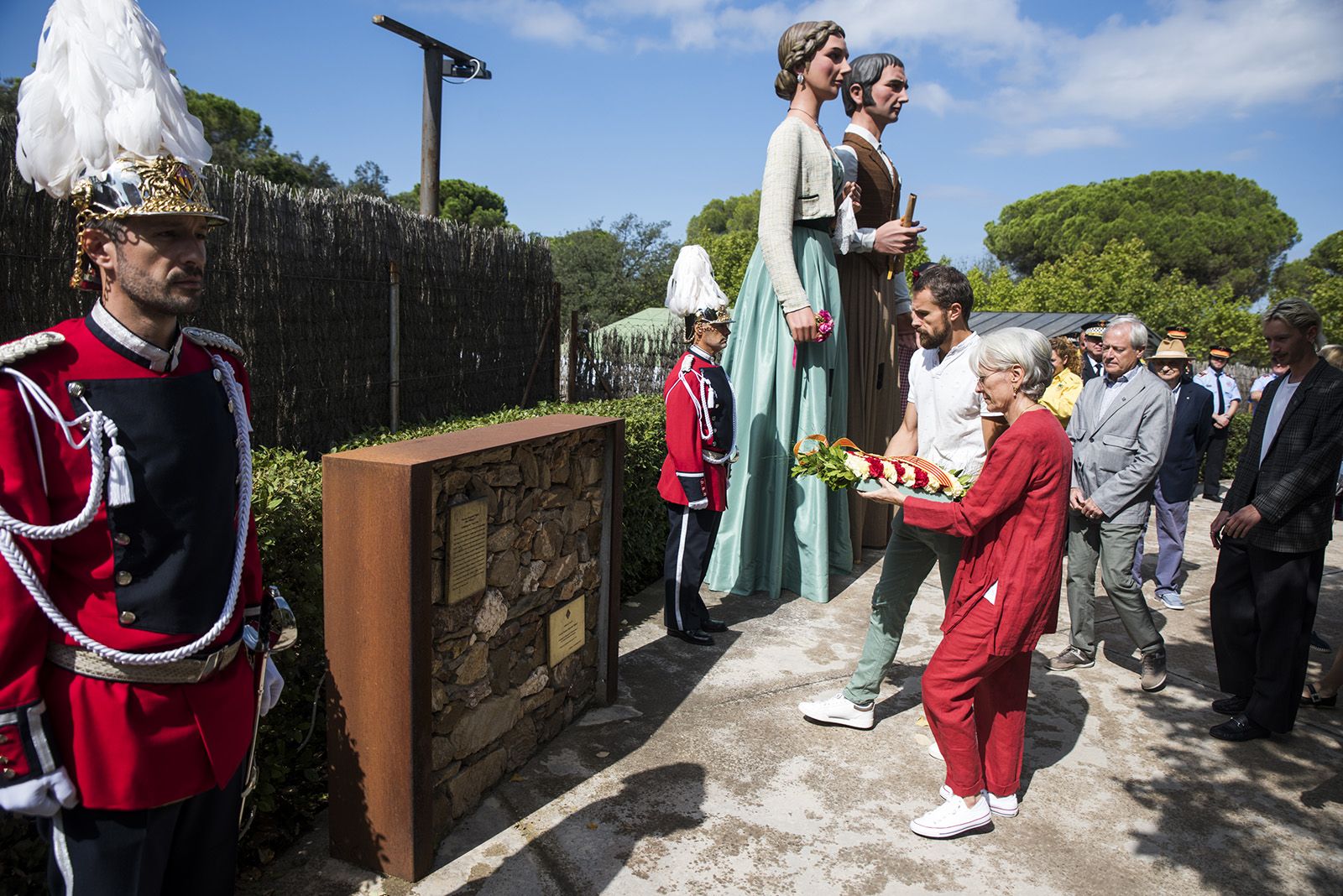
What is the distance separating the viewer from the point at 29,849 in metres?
2.34

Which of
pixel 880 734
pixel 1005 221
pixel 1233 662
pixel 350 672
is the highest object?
pixel 1005 221

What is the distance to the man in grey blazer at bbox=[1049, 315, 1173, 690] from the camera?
4.80 metres

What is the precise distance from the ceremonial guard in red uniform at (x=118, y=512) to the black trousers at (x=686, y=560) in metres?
3.21

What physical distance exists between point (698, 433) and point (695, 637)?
1.20 metres

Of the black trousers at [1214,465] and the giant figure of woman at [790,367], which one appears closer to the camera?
the giant figure of woman at [790,367]

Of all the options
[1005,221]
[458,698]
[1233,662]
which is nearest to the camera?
[458,698]

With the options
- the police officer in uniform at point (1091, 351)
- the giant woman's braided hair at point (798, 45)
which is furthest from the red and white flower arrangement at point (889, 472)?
the police officer in uniform at point (1091, 351)

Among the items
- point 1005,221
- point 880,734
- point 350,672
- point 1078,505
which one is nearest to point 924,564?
point 880,734

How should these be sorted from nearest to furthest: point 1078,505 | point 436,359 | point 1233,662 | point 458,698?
point 458,698 → point 1233,662 → point 1078,505 → point 436,359

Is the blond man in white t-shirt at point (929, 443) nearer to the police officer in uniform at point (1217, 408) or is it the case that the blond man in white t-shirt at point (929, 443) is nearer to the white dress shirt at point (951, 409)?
the white dress shirt at point (951, 409)

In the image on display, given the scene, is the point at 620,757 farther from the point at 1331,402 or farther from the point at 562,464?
the point at 1331,402

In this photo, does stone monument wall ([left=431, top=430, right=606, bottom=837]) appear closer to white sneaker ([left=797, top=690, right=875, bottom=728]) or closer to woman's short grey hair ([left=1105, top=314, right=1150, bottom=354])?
white sneaker ([left=797, top=690, right=875, bottom=728])

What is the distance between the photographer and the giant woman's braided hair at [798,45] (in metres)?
5.80

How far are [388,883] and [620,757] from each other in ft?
3.87
